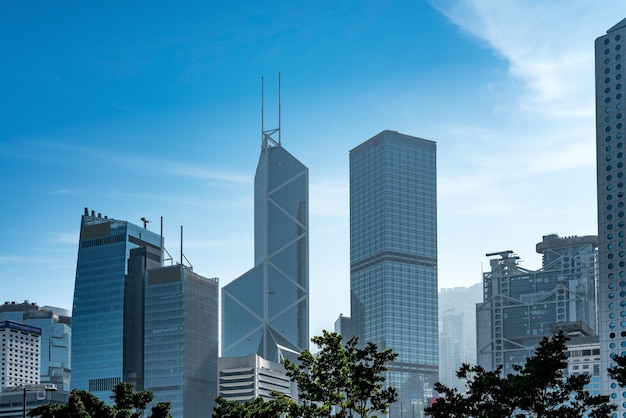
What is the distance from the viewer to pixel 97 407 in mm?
99125

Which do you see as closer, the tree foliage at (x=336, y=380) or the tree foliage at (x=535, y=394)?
the tree foliage at (x=535, y=394)

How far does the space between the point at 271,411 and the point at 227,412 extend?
872 cm

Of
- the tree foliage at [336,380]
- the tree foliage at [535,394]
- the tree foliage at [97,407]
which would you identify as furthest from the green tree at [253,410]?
the tree foliage at [535,394]

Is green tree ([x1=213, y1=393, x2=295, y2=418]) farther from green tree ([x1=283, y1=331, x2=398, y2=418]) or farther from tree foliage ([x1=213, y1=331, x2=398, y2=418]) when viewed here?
green tree ([x1=283, y1=331, x2=398, y2=418])

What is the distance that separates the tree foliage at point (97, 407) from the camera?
96669 millimetres

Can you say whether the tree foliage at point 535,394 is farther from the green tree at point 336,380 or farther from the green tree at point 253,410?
the green tree at point 253,410

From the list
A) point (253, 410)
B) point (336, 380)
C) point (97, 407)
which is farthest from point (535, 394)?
point (97, 407)

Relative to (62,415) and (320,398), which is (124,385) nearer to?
(62,415)

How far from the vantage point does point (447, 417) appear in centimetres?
8806

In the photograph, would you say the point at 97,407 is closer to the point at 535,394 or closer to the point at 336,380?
the point at 336,380

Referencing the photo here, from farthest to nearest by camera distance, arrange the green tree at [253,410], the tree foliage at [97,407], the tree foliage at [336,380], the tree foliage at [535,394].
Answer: the tree foliage at [97,407]
the green tree at [253,410]
the tree foliage at [336,380]
the tree foliage at [535,394]

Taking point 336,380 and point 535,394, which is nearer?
point 336,380

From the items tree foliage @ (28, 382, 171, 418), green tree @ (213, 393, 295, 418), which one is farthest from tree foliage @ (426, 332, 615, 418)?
tree foliage @ (28, 382, 171, 418)

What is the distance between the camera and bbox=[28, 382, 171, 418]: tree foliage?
317 ft
